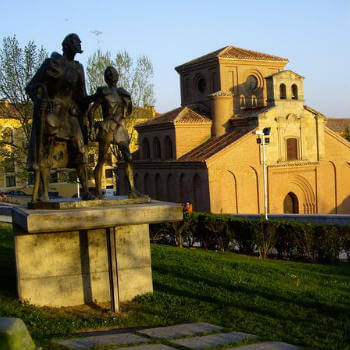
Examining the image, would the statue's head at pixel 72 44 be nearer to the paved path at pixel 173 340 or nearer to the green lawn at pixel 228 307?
the green lawn at pixel 228 307

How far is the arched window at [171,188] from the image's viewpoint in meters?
33.2

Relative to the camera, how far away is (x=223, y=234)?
52.9 ft

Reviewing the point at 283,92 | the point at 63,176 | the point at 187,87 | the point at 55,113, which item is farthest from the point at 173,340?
the point at 187,87

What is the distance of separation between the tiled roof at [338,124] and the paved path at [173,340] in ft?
171

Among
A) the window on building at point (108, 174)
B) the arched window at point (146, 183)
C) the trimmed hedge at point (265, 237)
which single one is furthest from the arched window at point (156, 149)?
the trimmed hedge at point (265, 237)

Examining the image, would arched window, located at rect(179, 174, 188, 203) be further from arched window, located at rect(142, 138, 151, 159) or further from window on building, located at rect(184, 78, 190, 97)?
window on building, located at rect(184, 78, 190, 97)

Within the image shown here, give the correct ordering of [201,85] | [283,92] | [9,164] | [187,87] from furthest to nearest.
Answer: [187,87] < [201,85] < [283,92] < [9,164]

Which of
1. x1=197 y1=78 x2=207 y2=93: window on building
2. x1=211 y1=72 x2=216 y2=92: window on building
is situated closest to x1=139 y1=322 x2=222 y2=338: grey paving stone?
x1=211 y1=72 x2=216 y2=92: window on building

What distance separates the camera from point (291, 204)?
33156mm

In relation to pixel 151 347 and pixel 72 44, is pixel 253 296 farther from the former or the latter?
pixel 72 44

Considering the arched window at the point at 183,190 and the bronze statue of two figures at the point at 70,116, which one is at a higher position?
the bronze statue of two figures at the point at 70,116

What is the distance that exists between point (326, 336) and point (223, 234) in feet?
31.4

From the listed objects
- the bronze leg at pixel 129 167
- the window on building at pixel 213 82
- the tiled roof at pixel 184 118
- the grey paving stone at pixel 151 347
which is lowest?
the grey paving stone at pixel 151 347

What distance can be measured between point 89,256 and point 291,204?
26552 millimetres
